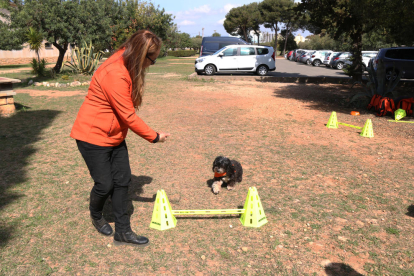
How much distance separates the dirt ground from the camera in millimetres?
2861

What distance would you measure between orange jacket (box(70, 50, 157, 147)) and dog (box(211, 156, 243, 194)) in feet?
4.65

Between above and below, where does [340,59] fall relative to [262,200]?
above

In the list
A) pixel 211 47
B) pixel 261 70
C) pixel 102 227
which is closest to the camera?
pixel 102 227

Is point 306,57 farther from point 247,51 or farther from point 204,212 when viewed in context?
point 204,212

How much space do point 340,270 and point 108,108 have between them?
2478 millimetres

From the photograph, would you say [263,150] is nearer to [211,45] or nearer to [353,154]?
[353,154]

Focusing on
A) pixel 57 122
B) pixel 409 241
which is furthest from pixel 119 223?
pixel 57 122

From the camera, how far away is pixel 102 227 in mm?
3227

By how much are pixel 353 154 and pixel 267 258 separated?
3557 mm

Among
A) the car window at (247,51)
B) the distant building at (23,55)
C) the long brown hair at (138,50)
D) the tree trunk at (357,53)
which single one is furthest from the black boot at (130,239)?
the distant building at (23,55)

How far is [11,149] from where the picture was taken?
5.67 m

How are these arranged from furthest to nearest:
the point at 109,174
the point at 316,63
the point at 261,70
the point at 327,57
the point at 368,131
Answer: the point at 316,63 < the point at 327,57 < the point at 261,70 < the point at 368,131 < the point at 109,174

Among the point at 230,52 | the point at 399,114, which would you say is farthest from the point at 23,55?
the point at 399,114

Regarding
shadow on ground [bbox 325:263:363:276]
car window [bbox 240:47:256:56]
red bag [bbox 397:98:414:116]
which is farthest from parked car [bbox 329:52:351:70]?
shadow on ground [bbox 325:263:363:276]
